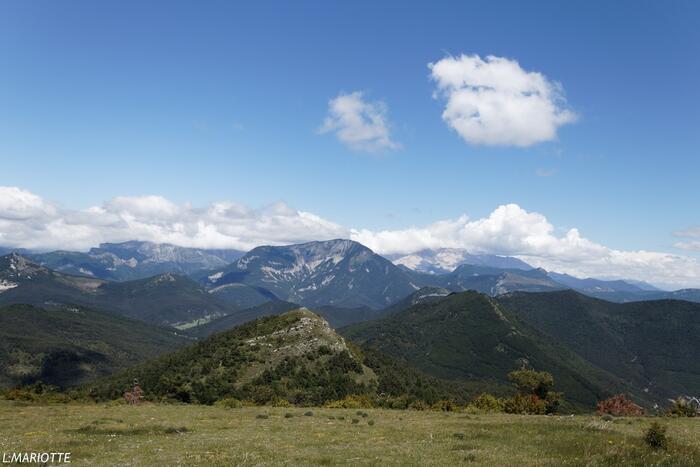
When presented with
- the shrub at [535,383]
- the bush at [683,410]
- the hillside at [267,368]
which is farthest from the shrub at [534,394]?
the hillside at [267,368]

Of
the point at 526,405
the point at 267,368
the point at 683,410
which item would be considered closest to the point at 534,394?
the point at 526,405

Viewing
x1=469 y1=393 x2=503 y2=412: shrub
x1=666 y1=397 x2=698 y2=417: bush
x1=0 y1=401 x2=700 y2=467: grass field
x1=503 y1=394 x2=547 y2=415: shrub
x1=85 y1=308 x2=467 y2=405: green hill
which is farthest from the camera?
x1=85 y1=308 x2=467 y2=405: green hill

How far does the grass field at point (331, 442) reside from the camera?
21078 millimetres

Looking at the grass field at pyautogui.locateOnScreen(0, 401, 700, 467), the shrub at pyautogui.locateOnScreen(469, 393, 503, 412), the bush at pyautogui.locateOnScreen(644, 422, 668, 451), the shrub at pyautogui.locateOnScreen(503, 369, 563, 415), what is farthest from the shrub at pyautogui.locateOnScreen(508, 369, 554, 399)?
the bush at pyautogui.locateOnScreen(644, 422, 668, 451)

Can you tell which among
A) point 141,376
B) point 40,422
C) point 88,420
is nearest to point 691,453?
point 88,420

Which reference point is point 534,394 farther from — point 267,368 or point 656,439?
point 267,368

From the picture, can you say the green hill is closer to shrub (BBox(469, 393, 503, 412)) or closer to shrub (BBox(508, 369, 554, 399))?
shrub (BBox(469, 393, 503, 412))

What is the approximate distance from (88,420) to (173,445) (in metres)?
18.3

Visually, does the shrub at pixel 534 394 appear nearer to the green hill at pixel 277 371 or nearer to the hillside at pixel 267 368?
the green hill at pixel 277 371

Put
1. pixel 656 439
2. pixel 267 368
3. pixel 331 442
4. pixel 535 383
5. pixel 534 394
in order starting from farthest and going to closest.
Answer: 1. pixel 267 368
2. pixel 535 383
3. pixel 534 394
4. pixel 331 442
5. pixel 656 439

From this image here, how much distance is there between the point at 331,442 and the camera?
2855 centimetres

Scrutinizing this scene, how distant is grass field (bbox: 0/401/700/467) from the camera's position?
2108 cm

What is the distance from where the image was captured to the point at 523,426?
105 ft

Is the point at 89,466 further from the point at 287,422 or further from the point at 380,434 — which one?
the point at 287,422
